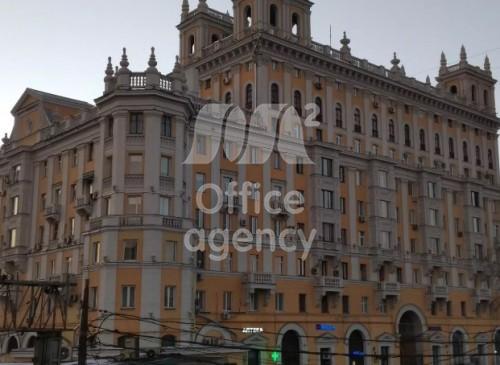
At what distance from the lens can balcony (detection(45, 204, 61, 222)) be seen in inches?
2702

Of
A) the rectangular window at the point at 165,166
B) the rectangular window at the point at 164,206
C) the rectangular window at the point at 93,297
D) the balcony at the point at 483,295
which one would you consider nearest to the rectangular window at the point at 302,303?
the rectangular window at the point at 164,206

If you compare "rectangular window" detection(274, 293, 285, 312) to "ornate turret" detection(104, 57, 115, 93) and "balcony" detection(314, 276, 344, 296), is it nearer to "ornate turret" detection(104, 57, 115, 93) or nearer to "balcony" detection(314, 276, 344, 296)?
"balcony" detection(314, 276, 344, 296)

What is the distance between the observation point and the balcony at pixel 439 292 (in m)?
80.0

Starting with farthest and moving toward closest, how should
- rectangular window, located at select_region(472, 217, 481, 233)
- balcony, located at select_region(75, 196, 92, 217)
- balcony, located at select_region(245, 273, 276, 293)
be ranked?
rectangular window, located at select_region(472, 217, 481, 233), balcony, located at select_region(245, 273, 276, 293), balcony, located at select_region(75, 196, 92, 217)

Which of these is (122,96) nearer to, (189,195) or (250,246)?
(189,195)

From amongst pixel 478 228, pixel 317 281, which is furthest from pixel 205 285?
pixel 478 228

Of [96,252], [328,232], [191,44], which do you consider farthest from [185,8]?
[96,252]

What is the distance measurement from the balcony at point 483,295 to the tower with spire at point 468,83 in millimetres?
23838

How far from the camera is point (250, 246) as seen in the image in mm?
65312

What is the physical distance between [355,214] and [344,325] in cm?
1202

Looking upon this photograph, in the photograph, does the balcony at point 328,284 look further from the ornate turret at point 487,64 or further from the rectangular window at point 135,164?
the ornate turret at point 487,64

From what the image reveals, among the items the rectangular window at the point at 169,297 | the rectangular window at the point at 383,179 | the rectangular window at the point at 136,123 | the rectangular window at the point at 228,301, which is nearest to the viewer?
the rectangular window at the point at 169,297

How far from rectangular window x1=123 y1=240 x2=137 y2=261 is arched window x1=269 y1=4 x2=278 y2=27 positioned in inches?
1164

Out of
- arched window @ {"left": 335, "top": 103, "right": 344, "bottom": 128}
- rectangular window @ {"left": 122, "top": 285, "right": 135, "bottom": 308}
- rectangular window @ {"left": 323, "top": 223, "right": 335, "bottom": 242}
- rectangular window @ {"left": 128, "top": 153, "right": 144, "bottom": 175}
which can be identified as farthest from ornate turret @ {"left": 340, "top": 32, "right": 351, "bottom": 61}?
rectangular window @ {"left": 122, "top": 285, "right": 135, "bottom": 308}
